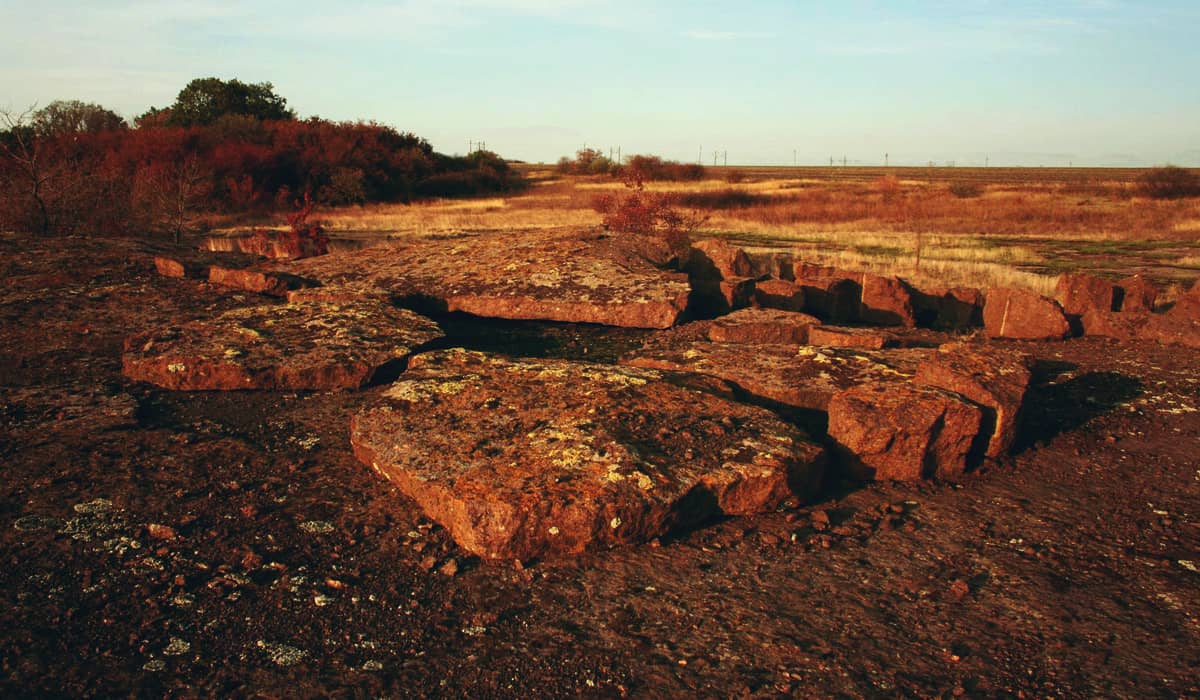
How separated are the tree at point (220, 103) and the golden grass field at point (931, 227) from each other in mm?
16205

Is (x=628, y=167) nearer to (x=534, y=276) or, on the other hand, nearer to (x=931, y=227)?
(x=931, y=227)

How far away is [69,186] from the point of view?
11.6 meters

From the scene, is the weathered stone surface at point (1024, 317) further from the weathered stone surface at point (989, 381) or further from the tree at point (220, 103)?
the tree at point (220, 103)

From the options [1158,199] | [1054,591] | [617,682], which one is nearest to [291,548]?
[617,682]

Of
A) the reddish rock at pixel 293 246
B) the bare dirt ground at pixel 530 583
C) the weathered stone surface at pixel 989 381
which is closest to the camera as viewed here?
the bare dirt ground at pixel 530 583

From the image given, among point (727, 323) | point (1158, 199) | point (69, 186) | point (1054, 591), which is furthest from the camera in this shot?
point (1158, 199)

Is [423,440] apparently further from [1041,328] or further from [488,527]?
[1041,328]

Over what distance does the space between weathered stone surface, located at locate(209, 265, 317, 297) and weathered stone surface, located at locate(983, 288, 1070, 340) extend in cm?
649

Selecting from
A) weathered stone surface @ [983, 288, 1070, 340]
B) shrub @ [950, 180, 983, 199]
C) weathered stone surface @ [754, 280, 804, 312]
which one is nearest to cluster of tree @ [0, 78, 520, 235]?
weathered stone surface @ [754, 280, 804, 312]

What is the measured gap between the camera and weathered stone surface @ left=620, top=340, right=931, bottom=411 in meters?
4.96

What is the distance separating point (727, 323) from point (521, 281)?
191cm

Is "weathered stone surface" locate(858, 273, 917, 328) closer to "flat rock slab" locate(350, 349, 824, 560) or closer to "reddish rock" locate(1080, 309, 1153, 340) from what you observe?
"reddish rock" locate(1080, 309, 1153, 340)

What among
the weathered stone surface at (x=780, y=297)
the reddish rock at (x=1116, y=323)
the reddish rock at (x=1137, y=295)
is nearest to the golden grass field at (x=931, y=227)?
the reddish rock at (x=1137, y=295)

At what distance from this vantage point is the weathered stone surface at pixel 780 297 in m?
8.37
